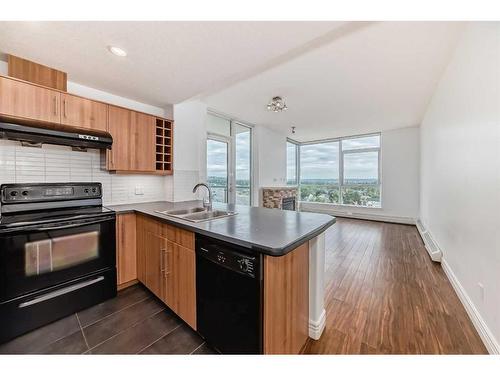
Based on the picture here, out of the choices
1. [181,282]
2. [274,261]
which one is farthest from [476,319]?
[181,282]

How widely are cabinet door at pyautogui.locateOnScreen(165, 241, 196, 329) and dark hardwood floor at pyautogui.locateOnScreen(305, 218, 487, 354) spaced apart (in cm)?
90

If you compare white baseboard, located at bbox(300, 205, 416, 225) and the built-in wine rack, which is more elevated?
the built-in wine rack

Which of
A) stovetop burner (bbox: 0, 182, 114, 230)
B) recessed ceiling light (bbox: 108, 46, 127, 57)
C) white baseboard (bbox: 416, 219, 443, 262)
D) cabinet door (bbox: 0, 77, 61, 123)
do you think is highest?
recessed ceiling light (bbox: 108, 46, 127, 57)

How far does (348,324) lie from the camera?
171 cm

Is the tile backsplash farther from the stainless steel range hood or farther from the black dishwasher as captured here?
the black dishwasher

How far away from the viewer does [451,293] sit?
2.16 meters

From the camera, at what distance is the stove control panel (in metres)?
1.86

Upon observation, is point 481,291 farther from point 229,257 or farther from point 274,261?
point 229,257

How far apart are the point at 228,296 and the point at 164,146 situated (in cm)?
234

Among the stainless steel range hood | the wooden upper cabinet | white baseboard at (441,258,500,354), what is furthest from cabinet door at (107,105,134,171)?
white baseboard at (441,258,500,354)

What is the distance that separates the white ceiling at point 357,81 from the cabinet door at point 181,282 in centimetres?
231

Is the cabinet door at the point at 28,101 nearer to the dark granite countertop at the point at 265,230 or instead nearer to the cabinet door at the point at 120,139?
the cabinet door at the point at 120,139

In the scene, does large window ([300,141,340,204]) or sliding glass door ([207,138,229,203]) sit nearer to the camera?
sliding glass door ([207,138,229,203])

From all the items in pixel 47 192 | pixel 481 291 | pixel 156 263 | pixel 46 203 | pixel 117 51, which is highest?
pixel 117 51
